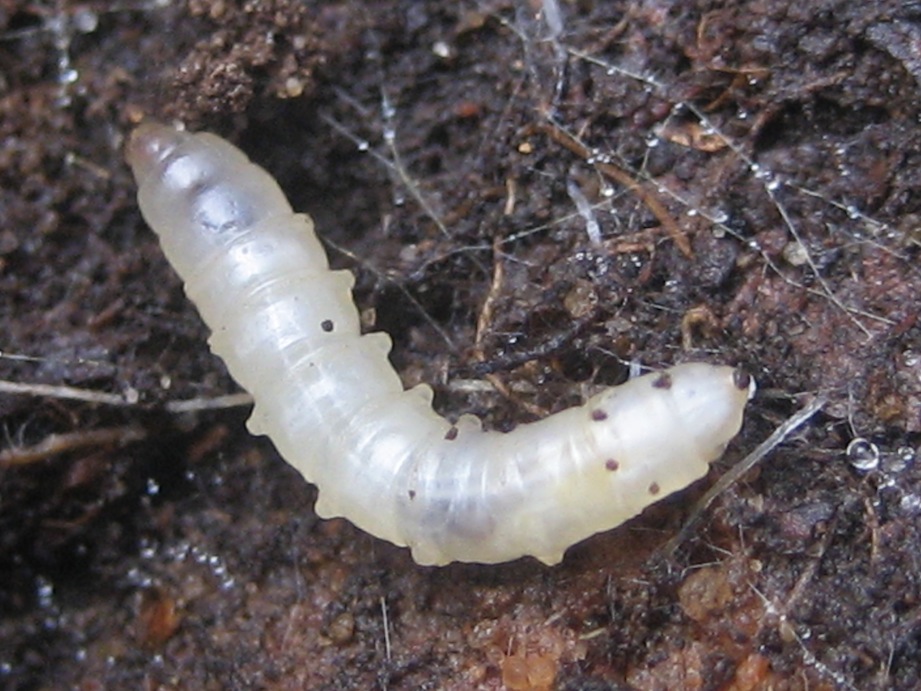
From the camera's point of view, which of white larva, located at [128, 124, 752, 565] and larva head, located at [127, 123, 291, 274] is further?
larva head, located at [127, 123, 291, 274]

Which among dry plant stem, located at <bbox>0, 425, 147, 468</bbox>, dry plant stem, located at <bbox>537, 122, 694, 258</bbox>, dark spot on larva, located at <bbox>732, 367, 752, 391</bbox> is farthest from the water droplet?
dry plant stem, located at <bbox>0, 425, 147, 468</bbox>

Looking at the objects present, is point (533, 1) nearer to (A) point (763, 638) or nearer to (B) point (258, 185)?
(B) point (258, 185)

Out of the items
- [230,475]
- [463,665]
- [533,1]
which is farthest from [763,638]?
[533,1]

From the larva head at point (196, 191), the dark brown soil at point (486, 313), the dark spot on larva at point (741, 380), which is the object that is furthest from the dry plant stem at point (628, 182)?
the larva head at point (196, 191)

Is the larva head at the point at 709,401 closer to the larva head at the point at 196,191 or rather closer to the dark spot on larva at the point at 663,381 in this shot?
the dark spot on larva at the point at 663,381

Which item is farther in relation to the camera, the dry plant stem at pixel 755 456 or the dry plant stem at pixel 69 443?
the dry plant stem at pixel 69 443

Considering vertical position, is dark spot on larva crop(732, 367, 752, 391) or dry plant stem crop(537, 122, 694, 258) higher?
dry plant stem crop(537, 122, 694, 258)

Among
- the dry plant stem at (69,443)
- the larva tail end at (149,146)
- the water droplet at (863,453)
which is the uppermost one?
the larva tail end at (149,146)

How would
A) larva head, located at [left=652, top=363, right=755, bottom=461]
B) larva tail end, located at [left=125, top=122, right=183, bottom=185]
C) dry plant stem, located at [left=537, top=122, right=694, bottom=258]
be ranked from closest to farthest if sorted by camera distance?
larva head, located at [left=652, top=363, right=755, bottom=461] < dry plant stem, located at [left=537, top=122, right=694, bottom=258] < larva tail end, located at [left=125, top=122, right=183, bottom=185]

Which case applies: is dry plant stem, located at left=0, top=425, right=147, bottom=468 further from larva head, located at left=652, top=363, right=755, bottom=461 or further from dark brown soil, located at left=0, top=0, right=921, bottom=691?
larva head, located at left=652, top=363, right=755, bottom=461
